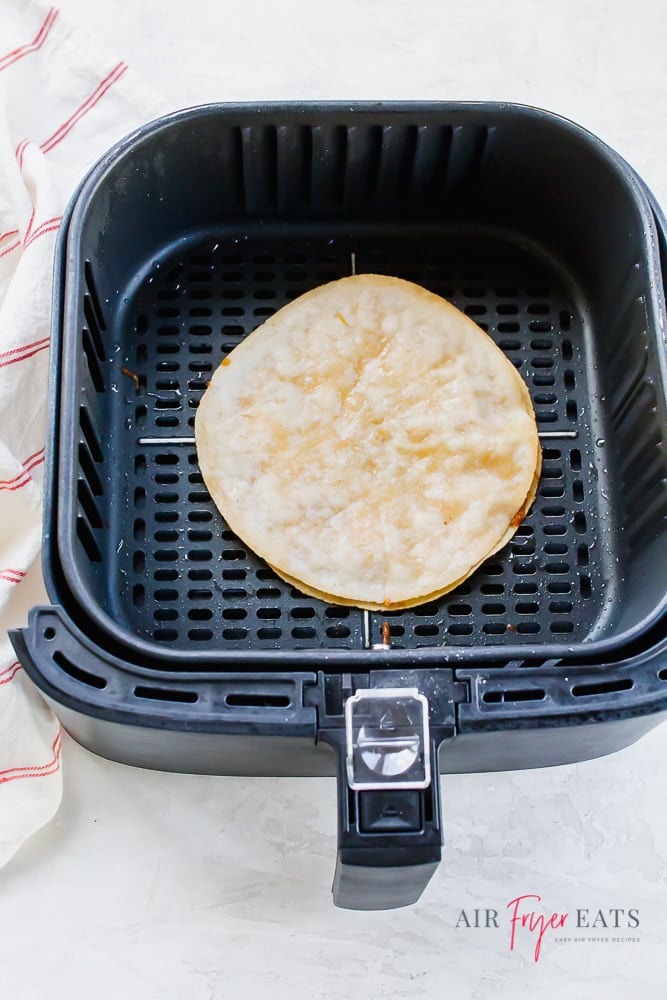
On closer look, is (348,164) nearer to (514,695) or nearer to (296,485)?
(296,485)

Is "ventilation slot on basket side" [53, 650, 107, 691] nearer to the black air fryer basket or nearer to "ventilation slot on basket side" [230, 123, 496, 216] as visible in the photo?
the black air fryer basket

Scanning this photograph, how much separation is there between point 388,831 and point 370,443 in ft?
1.43

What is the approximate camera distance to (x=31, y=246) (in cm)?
113

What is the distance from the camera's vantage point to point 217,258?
1195mm

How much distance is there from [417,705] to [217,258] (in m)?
0.61

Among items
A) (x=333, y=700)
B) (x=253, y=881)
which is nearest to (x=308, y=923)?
(x=253, y=881)

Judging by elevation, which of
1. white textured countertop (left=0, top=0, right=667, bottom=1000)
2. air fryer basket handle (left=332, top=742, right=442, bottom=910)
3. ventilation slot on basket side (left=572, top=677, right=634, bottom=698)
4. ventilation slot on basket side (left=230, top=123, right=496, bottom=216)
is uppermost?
ventilation slot on basket side (left=230, top=123, right=496, bottom=216)

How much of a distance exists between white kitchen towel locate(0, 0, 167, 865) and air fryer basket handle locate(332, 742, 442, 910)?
1.18ft

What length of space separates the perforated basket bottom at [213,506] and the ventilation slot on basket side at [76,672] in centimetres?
18

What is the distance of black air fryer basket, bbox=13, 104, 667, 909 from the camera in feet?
2.78

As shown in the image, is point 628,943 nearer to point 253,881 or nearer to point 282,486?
point 253,881

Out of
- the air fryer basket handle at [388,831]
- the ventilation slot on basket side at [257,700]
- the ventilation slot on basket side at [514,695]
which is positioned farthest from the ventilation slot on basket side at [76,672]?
the ventilation slot on basket side at [514,695]

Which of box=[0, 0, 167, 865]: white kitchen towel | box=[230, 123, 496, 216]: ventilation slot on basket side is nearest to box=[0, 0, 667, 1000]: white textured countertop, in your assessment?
box=[0, 0, 167, 865]: white kitchen towel

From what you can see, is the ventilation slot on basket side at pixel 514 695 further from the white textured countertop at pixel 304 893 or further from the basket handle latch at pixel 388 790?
the white textured countertop at pixel 304 893
